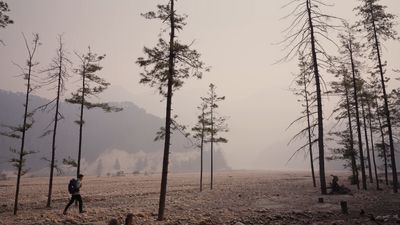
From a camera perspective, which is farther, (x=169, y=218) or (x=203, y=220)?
(x=169, y=218)

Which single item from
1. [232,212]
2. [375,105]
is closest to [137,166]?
[375,105]

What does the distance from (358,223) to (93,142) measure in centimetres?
19842

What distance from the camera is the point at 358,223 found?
Result: 535 inches

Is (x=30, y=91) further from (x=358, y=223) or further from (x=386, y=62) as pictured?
(x=386, y=62)

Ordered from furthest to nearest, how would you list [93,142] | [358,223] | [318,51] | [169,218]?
[93,142] → [318,51] → [169,218] → [358,223]

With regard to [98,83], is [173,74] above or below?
below

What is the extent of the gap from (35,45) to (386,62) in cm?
2782

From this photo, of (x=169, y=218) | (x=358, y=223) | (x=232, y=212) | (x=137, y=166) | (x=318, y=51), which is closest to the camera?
(x=358, y=223)

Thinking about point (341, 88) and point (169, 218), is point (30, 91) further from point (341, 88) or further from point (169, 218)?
point (341, 88)

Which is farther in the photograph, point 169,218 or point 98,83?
point 98,83

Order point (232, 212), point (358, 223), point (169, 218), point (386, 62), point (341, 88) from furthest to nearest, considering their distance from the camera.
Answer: point (341, 88), point (386, 62), point (232, 212), point (169, 218), point (358, 223)

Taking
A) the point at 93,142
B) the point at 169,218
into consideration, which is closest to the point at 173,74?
the point at 169,218

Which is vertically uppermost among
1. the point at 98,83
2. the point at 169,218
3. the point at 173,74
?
the point at 98,83

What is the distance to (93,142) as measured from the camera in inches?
7736
